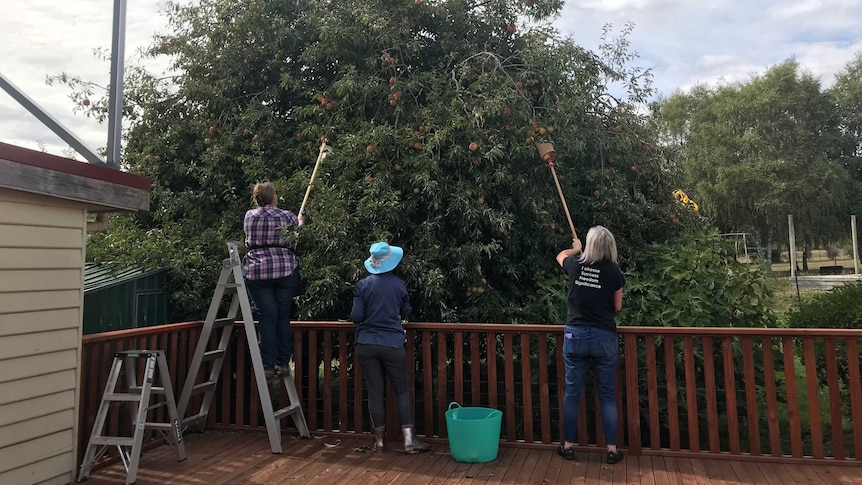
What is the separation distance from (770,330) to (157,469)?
384 centimetres

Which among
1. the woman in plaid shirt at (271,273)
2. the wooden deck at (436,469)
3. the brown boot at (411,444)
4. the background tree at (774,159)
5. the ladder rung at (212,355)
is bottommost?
the wooden deck at (436,469)

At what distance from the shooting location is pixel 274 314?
13.1 feet

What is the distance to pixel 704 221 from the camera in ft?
19.4

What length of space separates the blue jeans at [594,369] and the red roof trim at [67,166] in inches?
116

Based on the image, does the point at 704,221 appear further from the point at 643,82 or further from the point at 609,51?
the point at 609,51

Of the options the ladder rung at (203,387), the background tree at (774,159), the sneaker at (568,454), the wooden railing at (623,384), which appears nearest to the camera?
the wooden railing at (623,384)

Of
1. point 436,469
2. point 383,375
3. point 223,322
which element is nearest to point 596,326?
point 436,469

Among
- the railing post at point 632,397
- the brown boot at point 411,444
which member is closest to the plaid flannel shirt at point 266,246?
the brown boot at point 411,444

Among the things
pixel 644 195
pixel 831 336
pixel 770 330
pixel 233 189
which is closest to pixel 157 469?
pixel 233 189

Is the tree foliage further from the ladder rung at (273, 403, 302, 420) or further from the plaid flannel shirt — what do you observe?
the ladder rung at (273, 403, 302, 420)

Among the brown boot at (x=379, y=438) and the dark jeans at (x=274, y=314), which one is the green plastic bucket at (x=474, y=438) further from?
the dark jeans at (x=274, y=314)

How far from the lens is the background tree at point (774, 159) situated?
20.8 meters

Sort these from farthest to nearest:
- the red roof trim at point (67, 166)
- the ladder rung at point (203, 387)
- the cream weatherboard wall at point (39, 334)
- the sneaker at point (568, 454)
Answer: the ladder rung at point (203, 387)
the sneaker at point (568, 454)
the cream weatherboard wall at point (39, 334)
the red roof trim at point (67, 166)

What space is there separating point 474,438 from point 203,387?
6.48 feet
